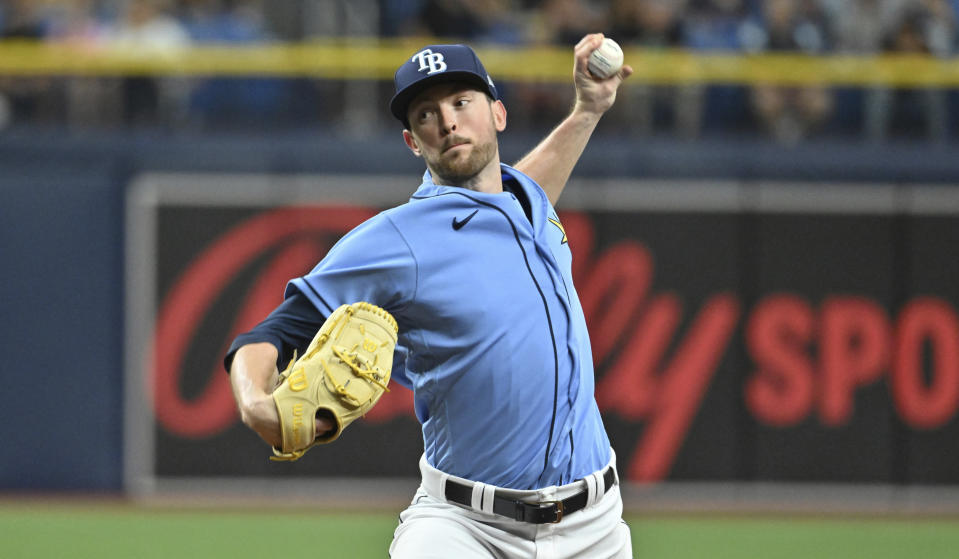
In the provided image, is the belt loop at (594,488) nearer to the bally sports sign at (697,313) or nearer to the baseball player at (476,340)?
the baseball player at (476,340)

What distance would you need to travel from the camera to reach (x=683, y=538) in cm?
858

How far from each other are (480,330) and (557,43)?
288 inches

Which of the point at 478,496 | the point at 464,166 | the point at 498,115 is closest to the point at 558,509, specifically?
the point at 478,496

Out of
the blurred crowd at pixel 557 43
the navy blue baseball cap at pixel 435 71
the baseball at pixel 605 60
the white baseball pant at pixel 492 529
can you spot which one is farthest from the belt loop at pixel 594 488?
the blurred crowd at pixel 557 43

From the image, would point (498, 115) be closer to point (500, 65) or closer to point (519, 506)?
point (519, 506)

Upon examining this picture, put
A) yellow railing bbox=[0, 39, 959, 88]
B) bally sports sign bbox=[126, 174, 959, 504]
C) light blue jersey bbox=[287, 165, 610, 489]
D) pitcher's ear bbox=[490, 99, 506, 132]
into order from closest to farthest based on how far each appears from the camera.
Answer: light blue jersey bbox=[287, 165, 610, 489] → pitcher's ear bbox=[490, 99, 506, 132] → bally sports sign bbox=[126, 174, 959, 504] → yellow railing bbox=[0, 39, 959, 88]

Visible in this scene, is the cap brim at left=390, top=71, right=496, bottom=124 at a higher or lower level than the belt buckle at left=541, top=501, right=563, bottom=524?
higher

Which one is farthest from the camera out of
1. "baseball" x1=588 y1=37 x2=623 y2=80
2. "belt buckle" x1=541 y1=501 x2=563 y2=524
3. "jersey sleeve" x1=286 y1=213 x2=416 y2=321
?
"baseball" x1=588 y1=37 x2=623 y2=80

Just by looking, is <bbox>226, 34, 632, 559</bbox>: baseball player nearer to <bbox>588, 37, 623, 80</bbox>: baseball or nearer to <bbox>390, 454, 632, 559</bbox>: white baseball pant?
<bbox>390, 454, 632, 559</bbox>: white baseball pant

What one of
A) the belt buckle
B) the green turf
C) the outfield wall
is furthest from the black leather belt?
the outfield wall

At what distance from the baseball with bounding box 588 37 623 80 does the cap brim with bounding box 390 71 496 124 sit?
59 cm

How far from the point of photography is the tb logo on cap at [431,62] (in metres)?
3.80

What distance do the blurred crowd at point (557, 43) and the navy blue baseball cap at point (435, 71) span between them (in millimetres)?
6542

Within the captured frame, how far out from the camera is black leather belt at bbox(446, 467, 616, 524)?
3.72 meters
